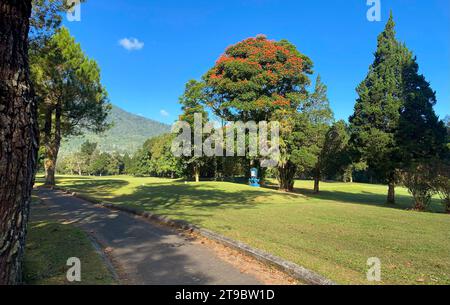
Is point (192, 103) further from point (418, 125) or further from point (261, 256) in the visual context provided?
point (261, 256)

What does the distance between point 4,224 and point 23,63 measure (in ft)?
6.44

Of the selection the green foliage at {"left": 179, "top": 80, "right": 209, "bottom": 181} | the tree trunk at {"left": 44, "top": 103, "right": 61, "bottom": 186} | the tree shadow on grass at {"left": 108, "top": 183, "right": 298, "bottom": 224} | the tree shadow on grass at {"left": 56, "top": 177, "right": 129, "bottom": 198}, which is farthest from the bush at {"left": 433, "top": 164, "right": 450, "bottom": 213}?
the tree trunk at {"left": 44, "top": 103, "right": 61, "bottom": 186}

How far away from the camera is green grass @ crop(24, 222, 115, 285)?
4.45 meters

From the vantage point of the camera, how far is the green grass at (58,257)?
4.45 meters

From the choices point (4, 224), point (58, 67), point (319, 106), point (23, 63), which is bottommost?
point (4, 224)

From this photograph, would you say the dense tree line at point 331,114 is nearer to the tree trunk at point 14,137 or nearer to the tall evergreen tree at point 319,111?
the tall evergreen tree at point 319,111

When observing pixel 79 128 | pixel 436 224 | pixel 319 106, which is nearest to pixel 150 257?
pixel 436 224

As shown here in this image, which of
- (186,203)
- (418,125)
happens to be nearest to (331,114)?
(418,125)

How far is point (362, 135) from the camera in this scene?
19.8 metres

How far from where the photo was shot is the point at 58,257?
541 centimetres

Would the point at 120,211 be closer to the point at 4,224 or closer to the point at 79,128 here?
the point at 4,224

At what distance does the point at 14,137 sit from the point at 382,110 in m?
20.3

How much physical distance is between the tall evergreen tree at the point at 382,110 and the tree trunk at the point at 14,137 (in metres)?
18.7

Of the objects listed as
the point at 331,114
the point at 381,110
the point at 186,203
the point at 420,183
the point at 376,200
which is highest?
the point at 331,114
